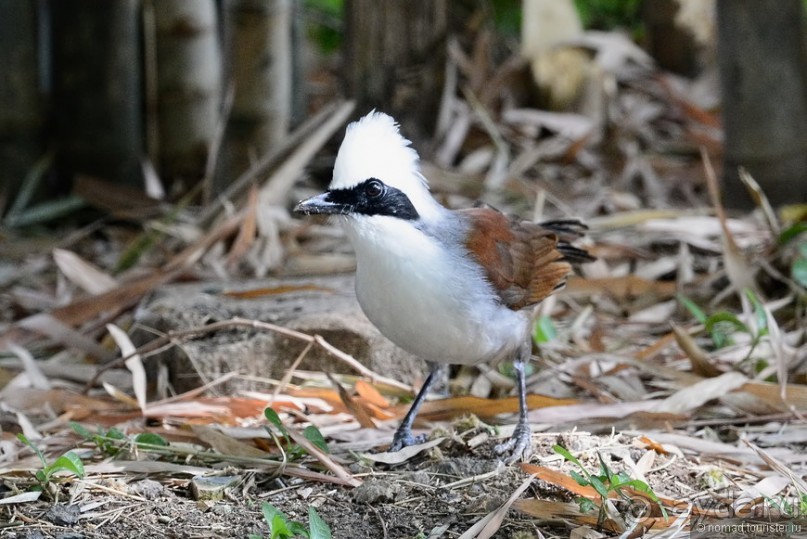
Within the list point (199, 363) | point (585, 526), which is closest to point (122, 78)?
point (199, 363)

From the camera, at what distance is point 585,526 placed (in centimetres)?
333

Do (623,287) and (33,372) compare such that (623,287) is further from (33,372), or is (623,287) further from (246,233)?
(33,372)

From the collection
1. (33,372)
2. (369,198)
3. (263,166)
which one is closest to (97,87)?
(263,166)

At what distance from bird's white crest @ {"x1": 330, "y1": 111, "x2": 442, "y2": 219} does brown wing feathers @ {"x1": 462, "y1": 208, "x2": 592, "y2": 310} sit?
18.2 inches

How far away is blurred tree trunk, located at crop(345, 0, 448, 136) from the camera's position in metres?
7.36

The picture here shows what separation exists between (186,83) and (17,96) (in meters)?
1.14

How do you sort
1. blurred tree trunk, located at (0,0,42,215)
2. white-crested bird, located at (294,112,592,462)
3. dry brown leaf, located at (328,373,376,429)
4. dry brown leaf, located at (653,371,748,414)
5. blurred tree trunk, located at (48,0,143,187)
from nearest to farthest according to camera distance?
white-crested bird, located at (294,112,592,462) → dry brown leaf, located at (328,373,376,429) → dry brown leaf, located at (653,371,748,414) → blurred tree trunk, located at (0,0,42,215) → blurred tree trunk, located at (48,0,143,187)

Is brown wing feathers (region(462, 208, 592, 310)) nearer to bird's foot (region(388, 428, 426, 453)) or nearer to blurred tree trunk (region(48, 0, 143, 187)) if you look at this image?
bird's foot (region(388, 428, 426, 453))

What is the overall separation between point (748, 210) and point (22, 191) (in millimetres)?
4881

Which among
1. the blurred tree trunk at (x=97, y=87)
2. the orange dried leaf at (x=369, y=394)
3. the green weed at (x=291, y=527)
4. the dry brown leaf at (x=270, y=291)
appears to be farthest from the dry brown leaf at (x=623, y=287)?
the blurred tree trunk at (x=97, y=87)

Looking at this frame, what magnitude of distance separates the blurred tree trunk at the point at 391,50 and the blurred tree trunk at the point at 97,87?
155cm

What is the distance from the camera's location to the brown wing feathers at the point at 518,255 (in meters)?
4.11

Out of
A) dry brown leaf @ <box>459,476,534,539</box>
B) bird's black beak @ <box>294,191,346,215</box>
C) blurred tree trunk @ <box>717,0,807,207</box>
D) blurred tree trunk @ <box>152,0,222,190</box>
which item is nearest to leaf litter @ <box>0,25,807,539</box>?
dry brown leaf @ <box>459,476,534,539</box>

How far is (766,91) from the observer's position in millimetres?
6676
